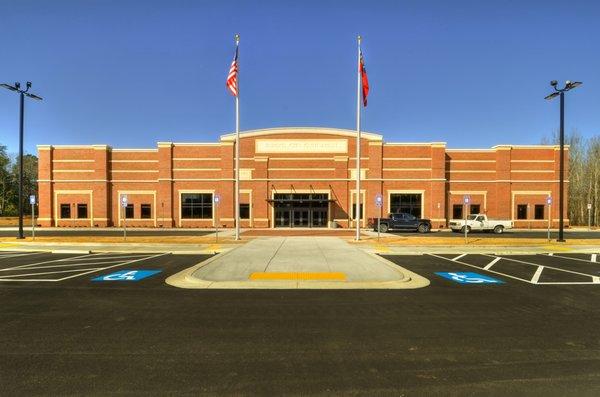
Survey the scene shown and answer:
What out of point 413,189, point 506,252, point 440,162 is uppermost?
point 440,162

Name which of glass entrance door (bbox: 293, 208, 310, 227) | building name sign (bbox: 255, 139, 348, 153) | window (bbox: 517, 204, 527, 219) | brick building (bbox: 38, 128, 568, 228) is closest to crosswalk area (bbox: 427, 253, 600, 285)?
brick building (bbox: 38, 128, 568, 228)

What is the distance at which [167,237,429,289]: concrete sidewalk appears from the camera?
29.9 ft

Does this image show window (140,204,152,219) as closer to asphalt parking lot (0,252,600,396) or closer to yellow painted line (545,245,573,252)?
asphalt parking lot (0,252,600,396)

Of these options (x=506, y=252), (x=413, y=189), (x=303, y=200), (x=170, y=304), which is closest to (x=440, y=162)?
(x=413, y=189)

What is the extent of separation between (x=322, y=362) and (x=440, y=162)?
37.5 metres

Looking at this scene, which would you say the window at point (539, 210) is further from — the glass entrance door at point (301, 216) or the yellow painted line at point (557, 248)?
the glass entrance door at point (301, 216)

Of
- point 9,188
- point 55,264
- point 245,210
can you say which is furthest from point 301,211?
point 9,188

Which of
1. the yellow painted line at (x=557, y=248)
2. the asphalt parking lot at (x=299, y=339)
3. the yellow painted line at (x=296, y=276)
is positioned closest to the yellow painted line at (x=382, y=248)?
the yellow painted line at (x=296, y=276)

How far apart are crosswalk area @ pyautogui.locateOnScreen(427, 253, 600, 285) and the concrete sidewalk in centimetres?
333

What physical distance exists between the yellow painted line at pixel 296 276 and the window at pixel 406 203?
30.3 meters

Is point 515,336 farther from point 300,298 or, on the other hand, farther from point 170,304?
point 170,304

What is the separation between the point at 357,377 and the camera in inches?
161

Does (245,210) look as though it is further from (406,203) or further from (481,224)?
(481,224)

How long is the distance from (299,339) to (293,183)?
1333 inches
